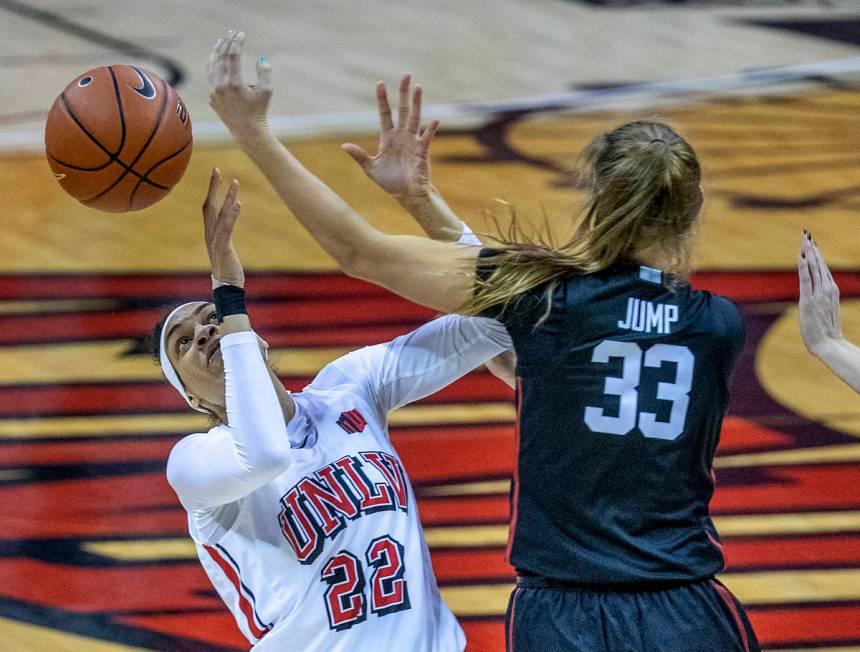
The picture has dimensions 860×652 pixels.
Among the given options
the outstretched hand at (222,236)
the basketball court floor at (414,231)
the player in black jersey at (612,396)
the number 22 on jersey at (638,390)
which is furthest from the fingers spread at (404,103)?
the number 22 on jersey at (638,390)

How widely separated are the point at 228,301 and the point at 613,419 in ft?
3.00

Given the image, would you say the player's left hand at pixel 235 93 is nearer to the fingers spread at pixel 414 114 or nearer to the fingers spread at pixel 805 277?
the fingers spread at pixel 414 114

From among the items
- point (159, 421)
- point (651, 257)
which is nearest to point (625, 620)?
point (651, 257)

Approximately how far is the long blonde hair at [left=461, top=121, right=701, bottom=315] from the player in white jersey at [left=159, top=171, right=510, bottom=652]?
0.25 metres

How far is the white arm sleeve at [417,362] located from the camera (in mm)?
3012

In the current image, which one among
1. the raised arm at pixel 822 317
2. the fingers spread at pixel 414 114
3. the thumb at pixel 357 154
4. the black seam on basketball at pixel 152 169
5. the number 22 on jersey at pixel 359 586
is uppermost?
the fingers spread at pixel 414 114

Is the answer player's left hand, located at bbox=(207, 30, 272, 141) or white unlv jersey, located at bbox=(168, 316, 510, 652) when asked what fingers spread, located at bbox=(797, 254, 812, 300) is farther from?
player's left hand, located at bbox=(207, 30, 272, 141)

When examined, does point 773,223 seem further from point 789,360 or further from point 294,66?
point 294,66

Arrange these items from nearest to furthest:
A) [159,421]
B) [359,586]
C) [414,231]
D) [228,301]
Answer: [228,301] → [359,586] → [159,421] → [414,231]

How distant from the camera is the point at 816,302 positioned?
2842 millimetres

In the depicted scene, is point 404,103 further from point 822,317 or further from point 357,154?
point 822,317

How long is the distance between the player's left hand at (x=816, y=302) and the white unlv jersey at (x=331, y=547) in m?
0.69

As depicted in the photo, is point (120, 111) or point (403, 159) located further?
point (120, 111)

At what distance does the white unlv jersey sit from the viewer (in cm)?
291
